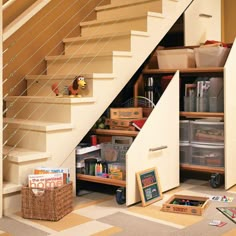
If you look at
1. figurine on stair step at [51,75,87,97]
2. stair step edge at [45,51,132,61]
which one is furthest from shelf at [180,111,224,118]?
figurine on stair step at [51,75,87,97]

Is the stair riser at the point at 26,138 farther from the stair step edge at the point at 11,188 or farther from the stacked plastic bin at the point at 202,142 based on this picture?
the stacked plastic bin at the point at 202,142

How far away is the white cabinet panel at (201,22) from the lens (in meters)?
4.06

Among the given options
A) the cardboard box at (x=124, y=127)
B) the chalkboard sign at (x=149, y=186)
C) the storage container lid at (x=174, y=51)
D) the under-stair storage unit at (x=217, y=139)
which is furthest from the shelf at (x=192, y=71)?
the chalkboard sign at (x=149, y=186)

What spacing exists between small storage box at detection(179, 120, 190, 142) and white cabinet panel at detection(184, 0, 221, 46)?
91cm

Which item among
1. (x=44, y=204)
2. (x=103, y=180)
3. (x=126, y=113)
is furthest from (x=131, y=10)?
(x=44, y=204)

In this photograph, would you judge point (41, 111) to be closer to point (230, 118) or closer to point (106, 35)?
point (106, 35)

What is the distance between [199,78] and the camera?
11.7ft

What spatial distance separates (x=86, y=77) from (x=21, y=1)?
3.12 feet

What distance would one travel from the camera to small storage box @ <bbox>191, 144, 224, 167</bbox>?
3.36 meters

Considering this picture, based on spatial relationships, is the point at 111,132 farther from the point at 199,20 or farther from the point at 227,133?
the point at 199,20

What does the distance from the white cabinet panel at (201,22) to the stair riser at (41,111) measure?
153 cm

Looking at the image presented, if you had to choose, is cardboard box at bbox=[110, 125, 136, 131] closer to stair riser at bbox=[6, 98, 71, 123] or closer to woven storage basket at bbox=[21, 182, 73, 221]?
stair riser at bbox=[6, 98, 71, 123]

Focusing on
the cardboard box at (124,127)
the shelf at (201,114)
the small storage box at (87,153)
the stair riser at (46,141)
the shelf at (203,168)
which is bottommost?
the shelf at (203,168)

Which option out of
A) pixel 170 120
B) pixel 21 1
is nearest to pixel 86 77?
pixel 170 120
